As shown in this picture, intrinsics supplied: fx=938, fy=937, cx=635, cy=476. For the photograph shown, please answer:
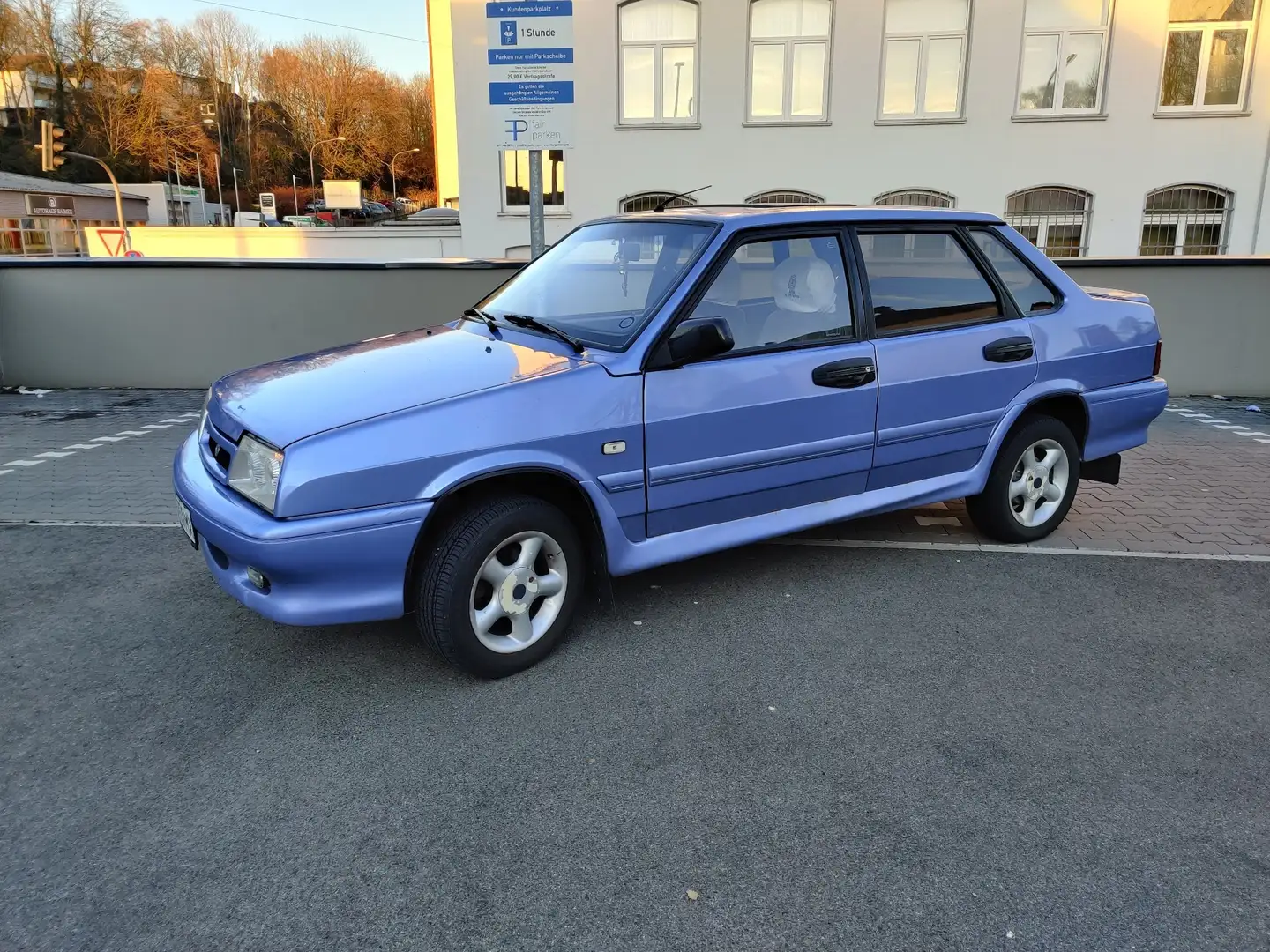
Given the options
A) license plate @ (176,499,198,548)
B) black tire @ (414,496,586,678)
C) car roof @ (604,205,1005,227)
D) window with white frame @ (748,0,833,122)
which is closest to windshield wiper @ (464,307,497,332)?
car roof @ (604,205,1005,227)

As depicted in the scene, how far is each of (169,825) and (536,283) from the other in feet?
9.23

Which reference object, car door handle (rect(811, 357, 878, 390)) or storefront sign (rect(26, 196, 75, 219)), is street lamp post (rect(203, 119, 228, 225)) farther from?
car door handle (rect(811, 357, 878, 390))

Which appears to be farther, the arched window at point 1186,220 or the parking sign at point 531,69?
the arched window at point 1186,220

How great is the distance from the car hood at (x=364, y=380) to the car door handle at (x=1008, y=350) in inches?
85.6

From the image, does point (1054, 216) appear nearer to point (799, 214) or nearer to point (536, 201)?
point (536, 201)

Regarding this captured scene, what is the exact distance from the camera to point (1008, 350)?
15.1ft

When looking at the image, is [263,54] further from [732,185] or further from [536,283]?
[536,283]

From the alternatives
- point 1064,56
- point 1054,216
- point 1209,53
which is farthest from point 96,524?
point 1209,53

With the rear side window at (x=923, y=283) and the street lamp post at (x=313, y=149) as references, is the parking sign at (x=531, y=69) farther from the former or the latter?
the street lamp post at (x=313, y=149)

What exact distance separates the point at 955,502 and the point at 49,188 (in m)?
56.8

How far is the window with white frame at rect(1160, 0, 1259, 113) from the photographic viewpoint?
19.1 m

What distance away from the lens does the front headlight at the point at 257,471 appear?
3201 millimetres

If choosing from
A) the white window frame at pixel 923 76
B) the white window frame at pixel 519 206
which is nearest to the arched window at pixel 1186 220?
the white window frame at pixel 923 76

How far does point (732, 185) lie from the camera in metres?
20.4
